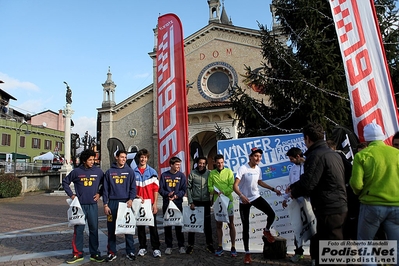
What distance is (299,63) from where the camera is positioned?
9.48 meters

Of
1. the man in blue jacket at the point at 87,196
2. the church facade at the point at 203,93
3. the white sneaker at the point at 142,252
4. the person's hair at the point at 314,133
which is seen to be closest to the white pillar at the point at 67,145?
the church facade at the point at 203,93

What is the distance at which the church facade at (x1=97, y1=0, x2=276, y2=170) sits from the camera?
24.7m

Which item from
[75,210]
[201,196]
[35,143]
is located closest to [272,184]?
[201,196]

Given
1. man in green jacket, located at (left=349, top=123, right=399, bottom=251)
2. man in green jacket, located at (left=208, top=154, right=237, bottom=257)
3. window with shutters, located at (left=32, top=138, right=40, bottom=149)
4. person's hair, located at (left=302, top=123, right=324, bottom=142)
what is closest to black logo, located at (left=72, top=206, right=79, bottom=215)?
man in green jacket, located at (left=208, top=154, right=237, bottom=257)

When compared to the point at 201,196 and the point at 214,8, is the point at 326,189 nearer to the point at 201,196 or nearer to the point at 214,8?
the point at 201,196

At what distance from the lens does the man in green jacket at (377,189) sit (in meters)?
3.66

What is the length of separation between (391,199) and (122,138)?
2615cm

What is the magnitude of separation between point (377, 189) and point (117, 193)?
4.53 metres

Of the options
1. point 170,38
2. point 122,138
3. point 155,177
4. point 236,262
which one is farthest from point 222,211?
point 122,138

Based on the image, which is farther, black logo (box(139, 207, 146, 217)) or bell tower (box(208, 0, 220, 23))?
bell tower (box(208, 0, 220, 23))

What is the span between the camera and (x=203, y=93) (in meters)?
25.9

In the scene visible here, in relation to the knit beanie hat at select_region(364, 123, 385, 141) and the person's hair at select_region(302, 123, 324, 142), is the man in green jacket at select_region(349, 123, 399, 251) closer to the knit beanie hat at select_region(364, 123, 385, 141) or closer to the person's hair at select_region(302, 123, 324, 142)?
the knit beanie hat at select_region(364, 123, 385, 141)

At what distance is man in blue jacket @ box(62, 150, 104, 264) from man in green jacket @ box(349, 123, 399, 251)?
465 cm

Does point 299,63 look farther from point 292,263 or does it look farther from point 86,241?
point 86,241
